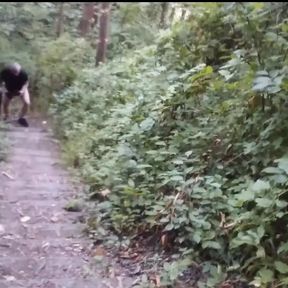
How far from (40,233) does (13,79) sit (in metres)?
6.06

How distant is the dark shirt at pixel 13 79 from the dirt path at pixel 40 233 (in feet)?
9.40

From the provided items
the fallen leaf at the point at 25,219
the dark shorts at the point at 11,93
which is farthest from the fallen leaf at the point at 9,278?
the dark shorts at the point at 11,93

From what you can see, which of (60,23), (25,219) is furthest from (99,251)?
(60,23)

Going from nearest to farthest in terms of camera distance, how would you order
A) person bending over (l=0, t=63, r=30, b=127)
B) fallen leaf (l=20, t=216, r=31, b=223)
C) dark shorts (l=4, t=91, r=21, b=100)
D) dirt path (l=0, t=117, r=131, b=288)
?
dirt path (l=0, t=117, r=131, b=288) < fallen leaf (l=20, t=216, r=31, b=223) < person bending over (l=0, t=63, r=30, b=127) < dark shorts (l=4, t=91, r=21, b=100)

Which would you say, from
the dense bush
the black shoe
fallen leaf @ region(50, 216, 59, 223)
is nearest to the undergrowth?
the dense bush

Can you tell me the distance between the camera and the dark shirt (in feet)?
34.2

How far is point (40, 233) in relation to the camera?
4984 mm

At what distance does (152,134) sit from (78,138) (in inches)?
116

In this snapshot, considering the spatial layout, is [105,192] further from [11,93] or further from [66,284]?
[11,93]

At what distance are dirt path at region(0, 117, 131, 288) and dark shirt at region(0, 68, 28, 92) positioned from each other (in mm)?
2866

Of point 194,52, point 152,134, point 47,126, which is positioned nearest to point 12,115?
point 47,126

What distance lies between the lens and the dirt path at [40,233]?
4.07 m

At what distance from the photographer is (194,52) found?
7.36 meters

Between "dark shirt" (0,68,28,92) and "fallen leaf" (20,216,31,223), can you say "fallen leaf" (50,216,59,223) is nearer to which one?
"fallen leaf" (20,216,31,223)
